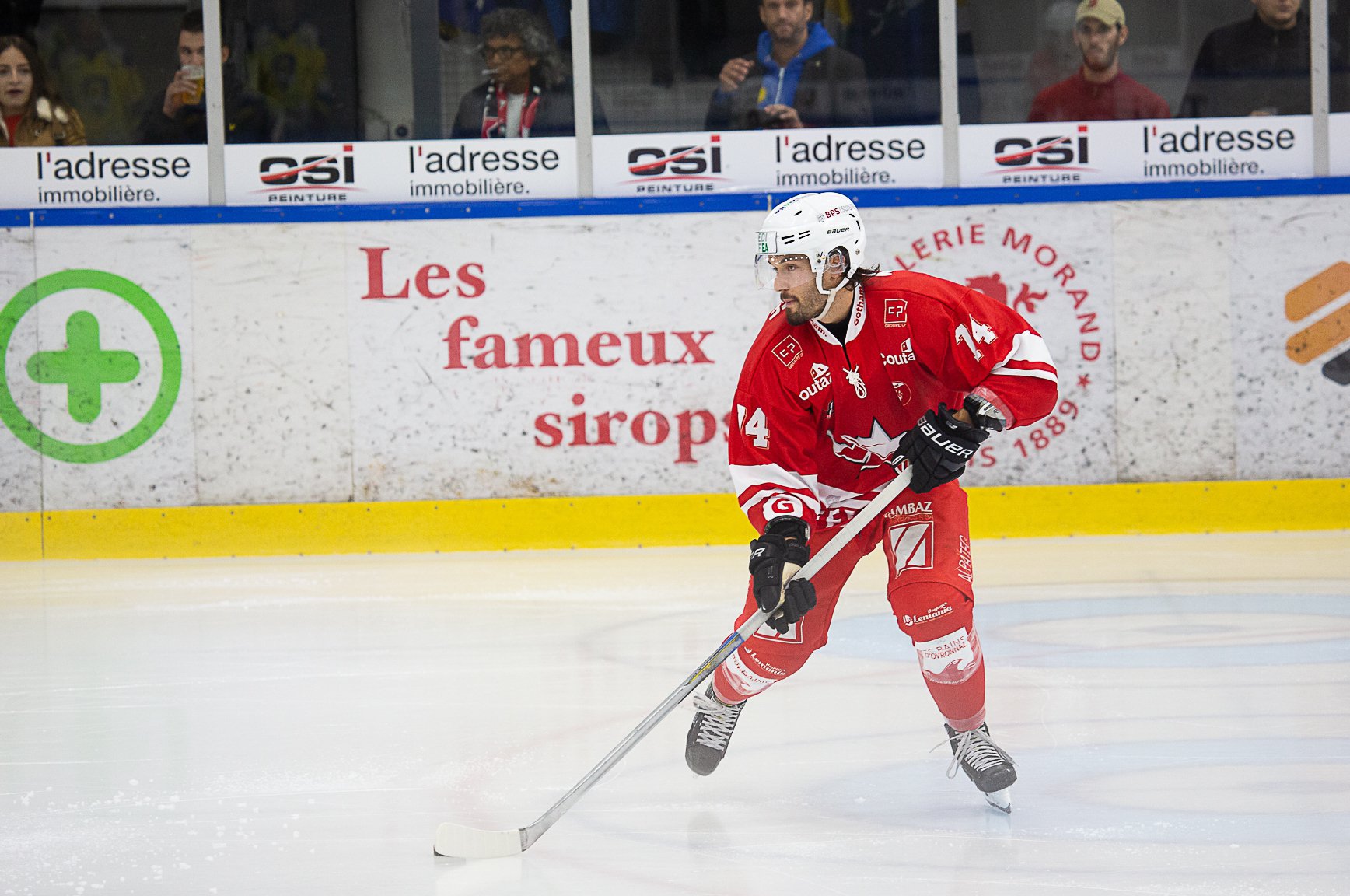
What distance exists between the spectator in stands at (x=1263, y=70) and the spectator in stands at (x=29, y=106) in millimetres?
5284

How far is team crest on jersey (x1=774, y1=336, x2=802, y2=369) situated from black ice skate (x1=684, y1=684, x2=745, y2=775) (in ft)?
2.32

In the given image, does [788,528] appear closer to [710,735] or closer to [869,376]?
[869,376]

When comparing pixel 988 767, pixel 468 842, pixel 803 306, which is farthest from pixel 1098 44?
pixel 468 842

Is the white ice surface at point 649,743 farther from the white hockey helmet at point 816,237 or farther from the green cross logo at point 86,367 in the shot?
the green cross logo at point 86,367

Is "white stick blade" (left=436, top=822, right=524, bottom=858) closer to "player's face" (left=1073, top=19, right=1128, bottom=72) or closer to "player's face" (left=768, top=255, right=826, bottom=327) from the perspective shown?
"player's face" (left=768, top=255, right=826, bottom=327)

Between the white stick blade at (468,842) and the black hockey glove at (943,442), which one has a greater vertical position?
the black hockey glove at (943,442)

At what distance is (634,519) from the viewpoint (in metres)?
6.93

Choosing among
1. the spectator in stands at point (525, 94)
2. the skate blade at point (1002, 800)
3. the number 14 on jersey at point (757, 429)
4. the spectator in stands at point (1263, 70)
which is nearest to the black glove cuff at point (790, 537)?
the number 14 on jersey at point (757, 429)

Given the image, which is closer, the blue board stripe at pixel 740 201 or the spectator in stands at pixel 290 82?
the blue board stripe at pixel 740 201

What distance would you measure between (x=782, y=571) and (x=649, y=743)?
30.6 inches

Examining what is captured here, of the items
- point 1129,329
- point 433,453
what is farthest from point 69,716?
point 1129,329

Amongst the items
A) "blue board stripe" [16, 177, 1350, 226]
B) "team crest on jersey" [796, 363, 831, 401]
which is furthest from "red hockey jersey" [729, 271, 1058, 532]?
"blue board stripe" [16, 177, 1350, 226]

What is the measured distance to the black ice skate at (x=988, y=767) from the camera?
2.80 meters

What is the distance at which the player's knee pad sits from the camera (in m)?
2.90
